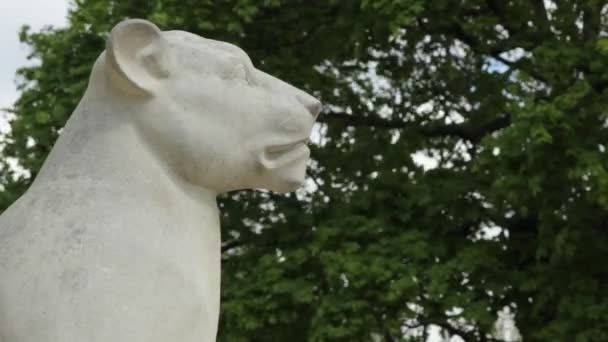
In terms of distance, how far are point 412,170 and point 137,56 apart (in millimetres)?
10032

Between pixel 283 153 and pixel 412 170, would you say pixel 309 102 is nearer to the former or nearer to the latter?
pixel 283 153

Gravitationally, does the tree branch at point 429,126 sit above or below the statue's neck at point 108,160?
below

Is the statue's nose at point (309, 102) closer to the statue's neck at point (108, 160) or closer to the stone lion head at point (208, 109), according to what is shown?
the stone lion head at point (208, 109)

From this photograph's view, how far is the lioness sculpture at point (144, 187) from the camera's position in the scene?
3.36 meters

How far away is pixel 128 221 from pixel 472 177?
31.0ft

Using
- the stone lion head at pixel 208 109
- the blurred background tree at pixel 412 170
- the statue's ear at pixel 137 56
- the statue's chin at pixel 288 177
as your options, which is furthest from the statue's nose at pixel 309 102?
the blurred background tree at pixel 412 170

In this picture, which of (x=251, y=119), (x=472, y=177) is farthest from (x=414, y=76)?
(x=251, y=119)

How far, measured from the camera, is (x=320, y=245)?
1263 centimetres

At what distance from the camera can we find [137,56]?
362 centimetres

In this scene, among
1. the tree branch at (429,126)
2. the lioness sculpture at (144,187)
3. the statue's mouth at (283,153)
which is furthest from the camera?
the tree branch at (429,126)

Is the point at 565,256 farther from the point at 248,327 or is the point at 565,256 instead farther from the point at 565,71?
the point at 248,327

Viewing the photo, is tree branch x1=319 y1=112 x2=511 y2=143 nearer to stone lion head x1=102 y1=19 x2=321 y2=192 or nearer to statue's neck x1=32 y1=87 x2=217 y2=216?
stone lion head x1=102 y1=19 x2=321 y2=192

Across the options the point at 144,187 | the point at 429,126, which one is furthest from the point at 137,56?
the point at 429,126

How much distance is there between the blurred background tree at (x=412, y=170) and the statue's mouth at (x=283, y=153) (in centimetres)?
698
